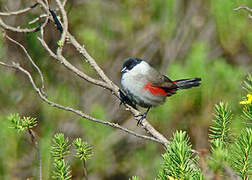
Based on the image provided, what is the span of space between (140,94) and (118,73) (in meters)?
1.45

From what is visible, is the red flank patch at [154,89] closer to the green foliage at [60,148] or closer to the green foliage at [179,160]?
the green foliage at [60,148]

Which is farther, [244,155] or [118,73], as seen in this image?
[118,73]

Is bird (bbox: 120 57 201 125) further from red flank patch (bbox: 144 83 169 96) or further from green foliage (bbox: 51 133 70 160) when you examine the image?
green foliage (bbox: 51 133 70 160)

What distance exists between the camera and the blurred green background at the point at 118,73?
12.5 feet

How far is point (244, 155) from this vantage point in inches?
53.5

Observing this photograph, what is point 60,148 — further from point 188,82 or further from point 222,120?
point 188,82

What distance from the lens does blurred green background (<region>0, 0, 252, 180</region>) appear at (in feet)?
12.5

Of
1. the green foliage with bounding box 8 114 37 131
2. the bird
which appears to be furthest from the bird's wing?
the green foliage with bounding box 8 114 37 131

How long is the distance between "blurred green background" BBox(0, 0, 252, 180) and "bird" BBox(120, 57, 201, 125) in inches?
3.5

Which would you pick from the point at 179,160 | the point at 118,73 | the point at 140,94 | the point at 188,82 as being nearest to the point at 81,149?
the point at 179,160

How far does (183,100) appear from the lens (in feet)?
13.1

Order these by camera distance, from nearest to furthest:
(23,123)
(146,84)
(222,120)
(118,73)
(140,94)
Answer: (222,120)
(23,123)
(140,94)
(146,84)
(118,73)

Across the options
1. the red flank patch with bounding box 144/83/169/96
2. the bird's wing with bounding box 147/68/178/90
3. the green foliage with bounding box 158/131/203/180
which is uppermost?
the bird's wing with bounding box 147/68/178/90

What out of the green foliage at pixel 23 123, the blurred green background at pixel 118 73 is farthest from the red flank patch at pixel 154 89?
the green foliage at pixel 23 123
